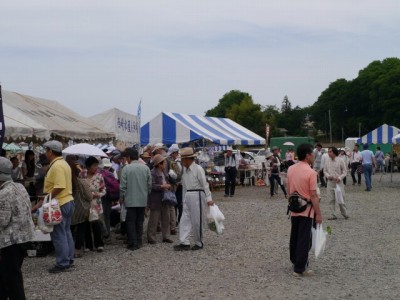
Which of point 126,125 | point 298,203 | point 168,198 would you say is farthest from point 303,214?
point 126,125

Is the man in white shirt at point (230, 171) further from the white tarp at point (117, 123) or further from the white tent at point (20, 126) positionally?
the white tent at point (20, 126)

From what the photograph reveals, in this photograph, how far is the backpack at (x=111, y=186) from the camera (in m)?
10.1

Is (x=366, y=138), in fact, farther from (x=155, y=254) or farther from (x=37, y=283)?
(x=37, y=283)

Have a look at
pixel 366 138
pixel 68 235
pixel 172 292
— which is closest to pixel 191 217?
pixel 68 235

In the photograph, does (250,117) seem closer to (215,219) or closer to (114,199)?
(114,199)

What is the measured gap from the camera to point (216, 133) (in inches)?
885

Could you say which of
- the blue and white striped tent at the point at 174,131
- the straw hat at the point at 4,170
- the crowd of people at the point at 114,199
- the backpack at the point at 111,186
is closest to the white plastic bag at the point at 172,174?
the crowd of people at the point at 114,199

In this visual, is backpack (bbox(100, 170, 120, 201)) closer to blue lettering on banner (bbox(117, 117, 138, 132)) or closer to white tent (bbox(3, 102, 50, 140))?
white tent (bbox(3, 102, 50, 140))

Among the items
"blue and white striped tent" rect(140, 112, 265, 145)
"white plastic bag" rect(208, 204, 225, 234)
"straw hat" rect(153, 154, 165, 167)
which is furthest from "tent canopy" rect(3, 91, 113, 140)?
"blue and white striped tent" rect(140, 112, 265, 145)

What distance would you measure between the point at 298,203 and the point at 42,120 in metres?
5.37

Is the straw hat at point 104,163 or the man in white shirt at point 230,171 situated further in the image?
the man in white shirt at point 230,171

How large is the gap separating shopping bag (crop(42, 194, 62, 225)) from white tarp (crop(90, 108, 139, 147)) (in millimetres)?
6250

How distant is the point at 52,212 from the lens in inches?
302

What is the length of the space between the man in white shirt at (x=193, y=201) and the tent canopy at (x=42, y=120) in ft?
8.19
